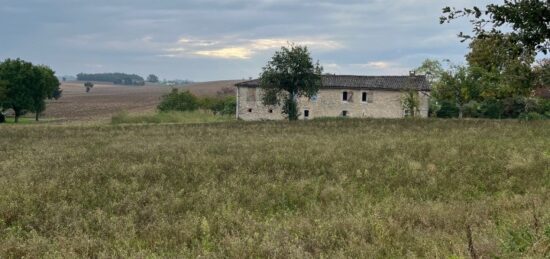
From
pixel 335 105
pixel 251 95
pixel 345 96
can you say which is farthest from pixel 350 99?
pixel 251 95

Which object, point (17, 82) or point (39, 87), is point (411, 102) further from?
point (17, 82)

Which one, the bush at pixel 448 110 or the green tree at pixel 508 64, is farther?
the bush at pixel 448 110

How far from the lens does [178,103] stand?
83.5 meters

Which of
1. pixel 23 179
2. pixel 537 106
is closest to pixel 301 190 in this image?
pixel 23 179

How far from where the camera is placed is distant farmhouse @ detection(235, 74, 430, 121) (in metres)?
59.8

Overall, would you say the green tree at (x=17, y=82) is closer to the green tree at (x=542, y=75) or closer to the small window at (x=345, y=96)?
the small window at (x=345, y=96)

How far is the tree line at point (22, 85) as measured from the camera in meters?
61.1

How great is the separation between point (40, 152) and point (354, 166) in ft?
45.4

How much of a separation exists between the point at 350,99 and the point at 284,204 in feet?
172

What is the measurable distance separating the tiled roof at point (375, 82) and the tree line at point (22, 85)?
30.0m

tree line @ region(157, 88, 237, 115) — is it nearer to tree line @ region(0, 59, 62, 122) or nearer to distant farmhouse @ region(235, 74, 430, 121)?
distant farmhouse @ region(235, 74, 430, 121)

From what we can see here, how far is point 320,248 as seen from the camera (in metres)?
6.42

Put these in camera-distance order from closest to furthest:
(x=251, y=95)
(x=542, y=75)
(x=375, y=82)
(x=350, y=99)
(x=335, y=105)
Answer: (x=542, y=75), (x=350, y=99), (x=335, y=105), (x=375, y=82), (x=251, y=95)

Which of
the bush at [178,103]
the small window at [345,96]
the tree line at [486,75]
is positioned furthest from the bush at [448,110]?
the bush at [178,103]
